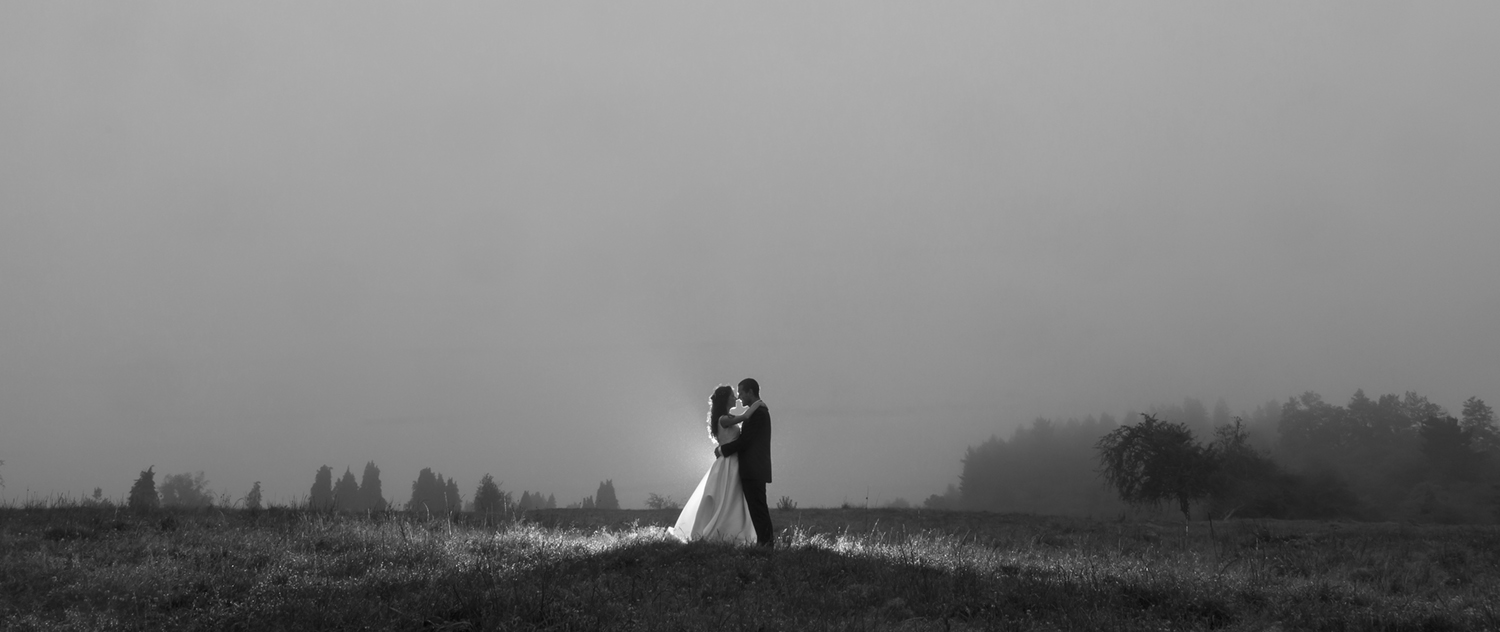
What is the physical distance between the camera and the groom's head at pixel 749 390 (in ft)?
44.1

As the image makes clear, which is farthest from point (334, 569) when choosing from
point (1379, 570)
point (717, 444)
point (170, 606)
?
point (1379, 570)

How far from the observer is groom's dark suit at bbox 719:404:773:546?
13.0 m

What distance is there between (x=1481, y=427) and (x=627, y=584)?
106576mm

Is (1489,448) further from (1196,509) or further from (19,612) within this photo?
(19,612)

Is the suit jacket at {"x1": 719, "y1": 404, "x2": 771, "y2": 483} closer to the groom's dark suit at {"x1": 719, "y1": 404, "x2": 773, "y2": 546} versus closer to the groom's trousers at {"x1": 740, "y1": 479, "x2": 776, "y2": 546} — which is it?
the groom's dark suit at {"x1": 719, "y1": 404, "x2": 773, "y2": 546}

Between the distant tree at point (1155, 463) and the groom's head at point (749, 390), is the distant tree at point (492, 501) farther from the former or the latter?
the distant tree at point (1155, 463)

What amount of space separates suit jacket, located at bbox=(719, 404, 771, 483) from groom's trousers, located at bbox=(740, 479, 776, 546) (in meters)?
0.11

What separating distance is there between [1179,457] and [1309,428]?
6183cm

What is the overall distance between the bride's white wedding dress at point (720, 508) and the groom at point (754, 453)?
0.14 meters

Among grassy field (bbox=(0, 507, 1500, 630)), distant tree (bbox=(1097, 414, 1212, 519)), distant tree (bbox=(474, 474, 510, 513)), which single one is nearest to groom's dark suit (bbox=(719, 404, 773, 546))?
grassy field (bbox=(0, 507, 1500, 630))

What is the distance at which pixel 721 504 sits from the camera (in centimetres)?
1339

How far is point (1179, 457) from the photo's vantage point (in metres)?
52.2

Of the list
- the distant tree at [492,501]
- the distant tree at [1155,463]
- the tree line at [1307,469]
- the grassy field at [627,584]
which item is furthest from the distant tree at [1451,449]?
the distant tree at [492,501]

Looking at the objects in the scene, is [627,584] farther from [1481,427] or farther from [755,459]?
[1481,427]
